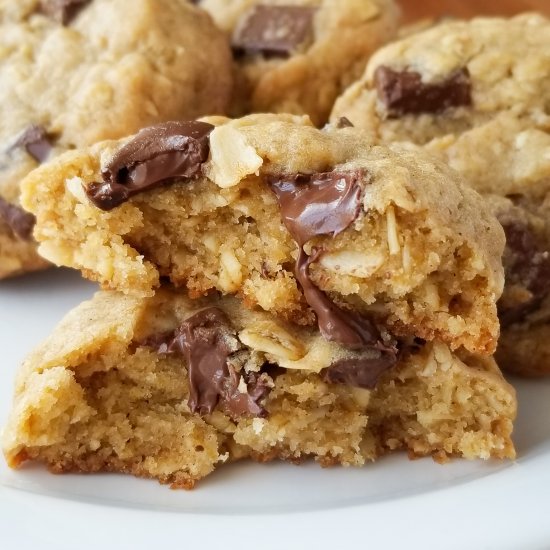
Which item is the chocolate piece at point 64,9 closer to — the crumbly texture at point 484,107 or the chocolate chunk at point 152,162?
the crumbly texture at point 484,107

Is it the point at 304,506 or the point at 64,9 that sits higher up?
the point at 64,9

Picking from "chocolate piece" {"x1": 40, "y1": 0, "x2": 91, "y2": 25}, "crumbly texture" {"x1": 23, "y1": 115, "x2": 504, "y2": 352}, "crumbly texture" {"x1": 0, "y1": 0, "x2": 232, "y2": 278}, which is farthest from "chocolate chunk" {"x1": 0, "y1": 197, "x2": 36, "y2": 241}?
"chocolate piece" {"x1": 40, "y1": 0, "x2": 91, "y2": 25}

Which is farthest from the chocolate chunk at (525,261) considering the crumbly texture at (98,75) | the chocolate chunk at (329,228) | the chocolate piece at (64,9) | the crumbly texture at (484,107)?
the chocolate piece at (64,9)

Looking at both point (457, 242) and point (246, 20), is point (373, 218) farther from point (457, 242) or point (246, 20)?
point (246, 20)

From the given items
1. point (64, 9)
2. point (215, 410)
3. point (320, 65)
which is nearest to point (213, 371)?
point (215, 410)

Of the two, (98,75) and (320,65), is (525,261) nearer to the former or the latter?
(320,65)
